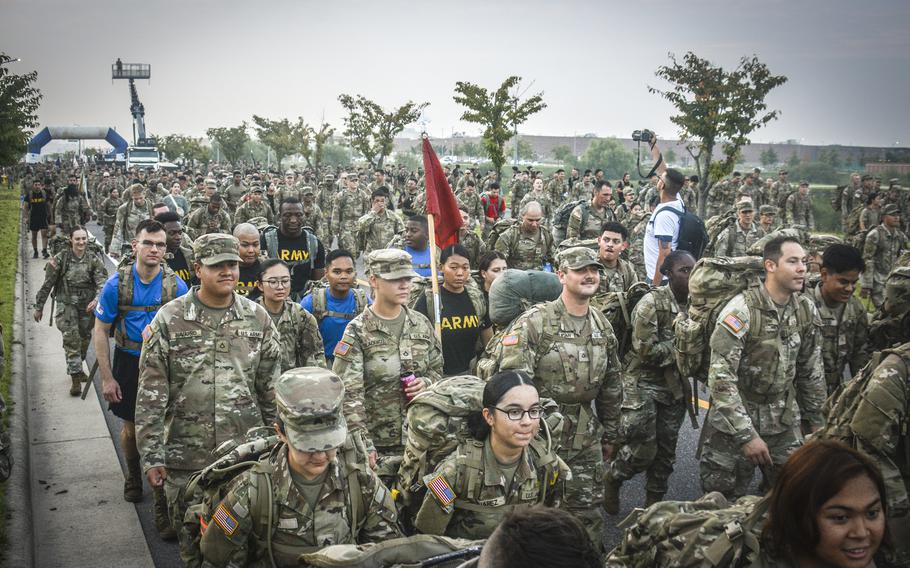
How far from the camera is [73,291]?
30.6 ft

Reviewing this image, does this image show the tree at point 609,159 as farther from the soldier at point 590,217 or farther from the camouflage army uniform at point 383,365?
the camouflage army uniform at point 383,365

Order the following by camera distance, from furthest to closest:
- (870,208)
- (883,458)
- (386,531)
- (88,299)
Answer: (870,208) → (88,299) → (883,458) → (386,531)

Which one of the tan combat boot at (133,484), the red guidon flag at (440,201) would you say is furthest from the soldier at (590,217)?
the tan combat boot at (133,484)

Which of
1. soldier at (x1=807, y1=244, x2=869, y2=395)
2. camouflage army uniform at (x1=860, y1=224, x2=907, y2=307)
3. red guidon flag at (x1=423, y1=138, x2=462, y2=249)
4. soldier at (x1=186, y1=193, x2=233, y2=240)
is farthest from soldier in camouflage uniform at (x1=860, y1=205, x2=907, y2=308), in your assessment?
soldier at (x1=186, y1=193, x2=233, y2=240)

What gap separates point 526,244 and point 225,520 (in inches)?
285

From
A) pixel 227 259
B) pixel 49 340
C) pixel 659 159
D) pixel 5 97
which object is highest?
pixel 5 97

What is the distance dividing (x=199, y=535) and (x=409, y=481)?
1.06 meters

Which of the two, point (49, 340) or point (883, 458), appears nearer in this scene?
point (883, 458)

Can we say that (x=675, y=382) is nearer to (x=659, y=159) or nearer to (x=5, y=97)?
(x=659, y=159)

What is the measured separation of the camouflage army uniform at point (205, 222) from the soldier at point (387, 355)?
785 centimetres

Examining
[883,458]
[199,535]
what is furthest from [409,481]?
[883,458]

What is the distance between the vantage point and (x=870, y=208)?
16.9m

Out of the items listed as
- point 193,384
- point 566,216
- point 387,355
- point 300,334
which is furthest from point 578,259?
point 566,216

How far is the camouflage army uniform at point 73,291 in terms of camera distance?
30.3 feet
